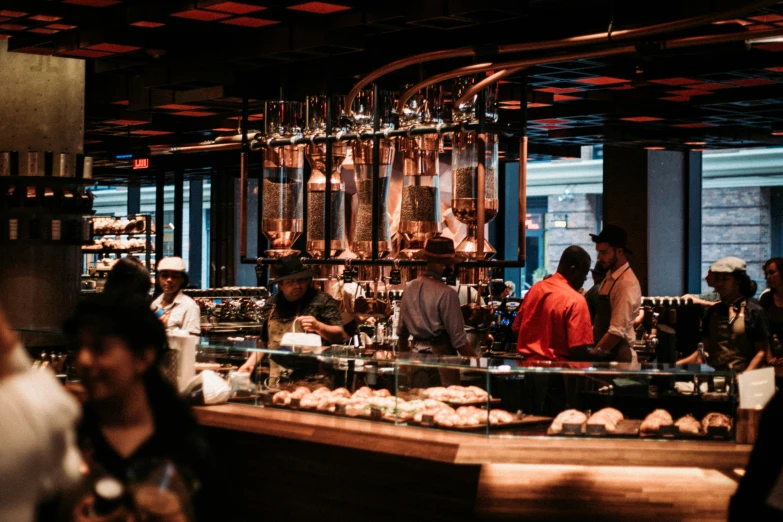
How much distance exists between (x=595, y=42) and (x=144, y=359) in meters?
3.93

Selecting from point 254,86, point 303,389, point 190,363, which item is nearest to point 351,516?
point 303,389

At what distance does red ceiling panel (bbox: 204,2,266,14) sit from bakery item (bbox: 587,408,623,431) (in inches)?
133

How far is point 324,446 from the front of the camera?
4945 mm

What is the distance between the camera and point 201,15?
675 centimetres

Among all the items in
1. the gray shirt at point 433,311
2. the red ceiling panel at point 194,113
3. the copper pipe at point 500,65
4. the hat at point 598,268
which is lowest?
the gray shirt at point 433,311

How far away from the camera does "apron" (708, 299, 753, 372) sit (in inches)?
253

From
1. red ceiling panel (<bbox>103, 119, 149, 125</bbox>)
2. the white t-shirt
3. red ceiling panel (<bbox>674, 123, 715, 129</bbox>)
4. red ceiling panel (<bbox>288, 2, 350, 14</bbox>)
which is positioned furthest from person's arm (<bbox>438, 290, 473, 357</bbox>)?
red ceiling panel (<bbox>103, 119, 149, 125</bbox>)

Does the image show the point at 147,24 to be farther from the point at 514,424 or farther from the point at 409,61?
the point at 514,424

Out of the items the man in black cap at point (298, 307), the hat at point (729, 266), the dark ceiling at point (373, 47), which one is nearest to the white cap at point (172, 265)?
the man in black cap at point (298, 307)

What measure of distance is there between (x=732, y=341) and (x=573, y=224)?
15.5m

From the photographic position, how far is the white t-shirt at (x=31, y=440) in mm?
1734

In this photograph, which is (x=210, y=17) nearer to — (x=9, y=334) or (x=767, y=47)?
(x=767, y=47)

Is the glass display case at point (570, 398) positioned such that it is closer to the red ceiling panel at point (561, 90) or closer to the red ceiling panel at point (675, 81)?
the red ceiling panel at point (675, 81)

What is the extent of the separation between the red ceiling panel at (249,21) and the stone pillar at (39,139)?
1.89 meters
